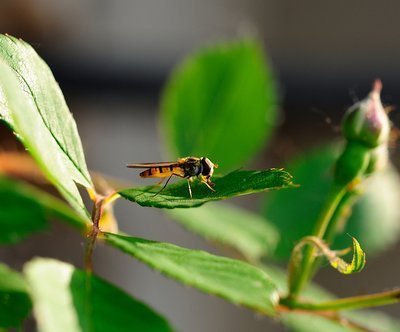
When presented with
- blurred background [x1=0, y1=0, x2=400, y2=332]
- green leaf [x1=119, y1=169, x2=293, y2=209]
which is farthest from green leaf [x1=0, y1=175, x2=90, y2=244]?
blurred background [x1=0, y1=0, x2=400, y2=332]

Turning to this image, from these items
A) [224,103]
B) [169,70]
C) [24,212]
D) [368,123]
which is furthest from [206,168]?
[169,70]

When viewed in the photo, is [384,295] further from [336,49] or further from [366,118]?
[336,49]

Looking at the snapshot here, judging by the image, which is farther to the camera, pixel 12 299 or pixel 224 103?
pixel 224 103

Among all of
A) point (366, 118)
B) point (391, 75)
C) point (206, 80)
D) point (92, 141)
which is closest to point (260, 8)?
point (391, 75)

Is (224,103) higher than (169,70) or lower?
higher

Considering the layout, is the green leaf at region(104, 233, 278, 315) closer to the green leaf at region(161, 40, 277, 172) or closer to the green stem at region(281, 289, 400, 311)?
the green stem at region(281, 289, 400, 311)

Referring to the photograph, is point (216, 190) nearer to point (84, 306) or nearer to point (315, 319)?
point (84, 306)

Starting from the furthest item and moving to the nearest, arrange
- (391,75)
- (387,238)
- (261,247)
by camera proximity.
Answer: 1. (391,75)
2. (387,238)
3. (261,247)
